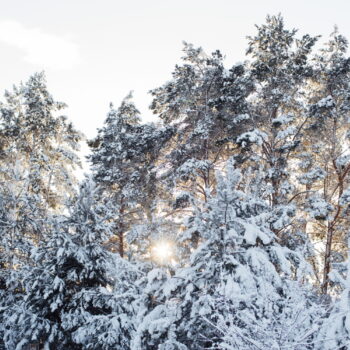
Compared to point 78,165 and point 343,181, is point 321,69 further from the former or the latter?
point 78,165

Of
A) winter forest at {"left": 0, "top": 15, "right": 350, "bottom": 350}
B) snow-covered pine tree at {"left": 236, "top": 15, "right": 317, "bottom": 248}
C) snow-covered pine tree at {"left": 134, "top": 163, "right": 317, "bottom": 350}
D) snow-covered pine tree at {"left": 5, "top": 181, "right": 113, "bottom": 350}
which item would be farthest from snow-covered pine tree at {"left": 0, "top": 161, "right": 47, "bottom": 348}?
snow-covered pine tree at {"left": 236, "top": 15, "right": 317, "bottom": 248}

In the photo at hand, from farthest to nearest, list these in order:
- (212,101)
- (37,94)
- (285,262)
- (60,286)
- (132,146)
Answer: (37,94) < (132,146) < (212,101) < (60,286) < (285,262)

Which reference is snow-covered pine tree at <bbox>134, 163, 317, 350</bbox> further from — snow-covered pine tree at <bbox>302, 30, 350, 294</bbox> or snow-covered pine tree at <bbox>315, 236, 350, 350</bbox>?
snow-covered pine tree at <bbox>302, 30, 350, 294</bbox>

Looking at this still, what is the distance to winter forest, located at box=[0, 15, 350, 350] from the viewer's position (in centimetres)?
618

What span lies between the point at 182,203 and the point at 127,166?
3985 mm

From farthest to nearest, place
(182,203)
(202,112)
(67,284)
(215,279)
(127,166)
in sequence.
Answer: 1. (127,166)
2. (202,112)
3. (182,203)
4. (67,284)
5. (215,279)

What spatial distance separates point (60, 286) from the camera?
8.52m

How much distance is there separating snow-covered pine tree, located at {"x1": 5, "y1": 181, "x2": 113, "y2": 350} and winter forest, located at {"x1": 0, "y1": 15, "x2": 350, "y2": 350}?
0.13ft

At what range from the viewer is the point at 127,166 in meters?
16.7

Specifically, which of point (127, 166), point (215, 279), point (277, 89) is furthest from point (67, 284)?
point (277, 89)

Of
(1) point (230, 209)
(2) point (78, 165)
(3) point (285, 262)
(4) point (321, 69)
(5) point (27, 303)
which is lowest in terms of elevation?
(5) point (27, 303)

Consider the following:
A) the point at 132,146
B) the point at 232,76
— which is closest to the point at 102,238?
the point at 132,146

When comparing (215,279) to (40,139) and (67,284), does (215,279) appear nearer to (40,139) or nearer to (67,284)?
(67,284)

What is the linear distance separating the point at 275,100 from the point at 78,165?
36.5 feet
